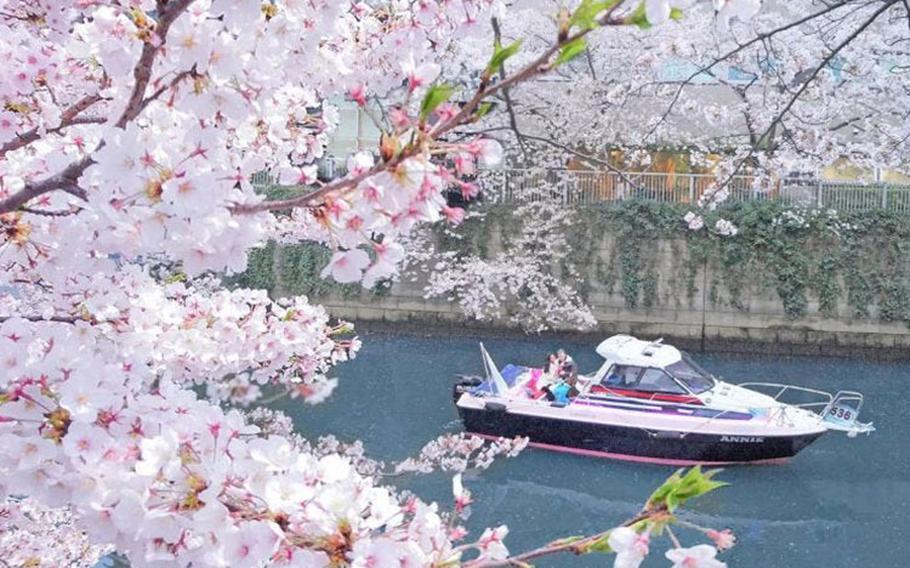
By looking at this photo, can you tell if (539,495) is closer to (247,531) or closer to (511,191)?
(511,191)

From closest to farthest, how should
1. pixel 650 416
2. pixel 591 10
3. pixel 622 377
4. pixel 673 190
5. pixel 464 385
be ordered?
pixel 591 10
pixel 650 416
pixel 622 377
pixel 464 385
pixel 673 190

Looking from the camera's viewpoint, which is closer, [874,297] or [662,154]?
[874,297]

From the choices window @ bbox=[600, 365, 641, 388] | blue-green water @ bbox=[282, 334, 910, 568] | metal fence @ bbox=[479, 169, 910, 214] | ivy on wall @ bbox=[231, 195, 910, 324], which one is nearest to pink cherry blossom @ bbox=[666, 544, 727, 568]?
blue-green water @ bbox=[282, 334, 910, 568]


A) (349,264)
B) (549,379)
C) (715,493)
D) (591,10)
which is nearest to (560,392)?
(549,379)

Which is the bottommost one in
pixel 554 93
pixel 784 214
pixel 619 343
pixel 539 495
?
pixel 539 495

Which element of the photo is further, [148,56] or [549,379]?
[549,379]

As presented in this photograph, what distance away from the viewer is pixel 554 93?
15711 millimetres

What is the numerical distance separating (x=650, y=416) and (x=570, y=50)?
954 cm

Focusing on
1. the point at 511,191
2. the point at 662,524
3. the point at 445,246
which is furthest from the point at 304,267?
the point at 662,524

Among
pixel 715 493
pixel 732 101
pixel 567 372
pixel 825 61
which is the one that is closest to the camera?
pixel 825 61

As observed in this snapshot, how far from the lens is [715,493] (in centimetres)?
927

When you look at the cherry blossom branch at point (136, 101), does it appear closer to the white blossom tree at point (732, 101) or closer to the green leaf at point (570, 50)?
the green leaf at point (570, 50)

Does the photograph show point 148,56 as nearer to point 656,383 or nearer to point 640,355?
point 640,355

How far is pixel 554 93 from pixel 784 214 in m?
4.02
